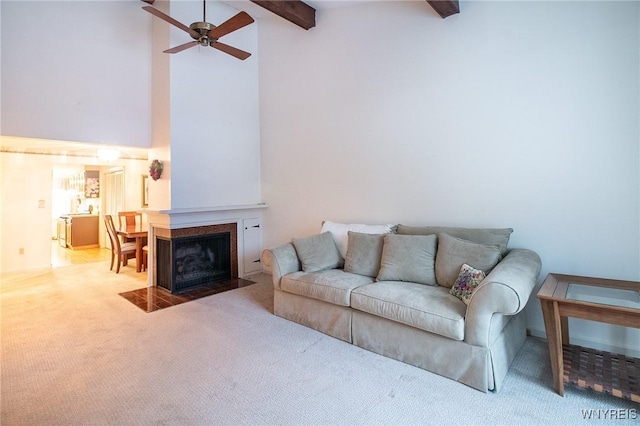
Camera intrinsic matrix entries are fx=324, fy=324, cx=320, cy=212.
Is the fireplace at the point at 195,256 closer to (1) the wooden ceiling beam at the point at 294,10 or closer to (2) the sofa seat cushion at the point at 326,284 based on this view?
(2) the sofa seat cushion at the point at 326,284

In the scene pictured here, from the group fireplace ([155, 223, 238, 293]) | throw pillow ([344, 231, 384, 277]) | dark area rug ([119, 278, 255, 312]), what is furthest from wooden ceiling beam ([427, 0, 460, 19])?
dark area rug ([119, 278, 255, 312])

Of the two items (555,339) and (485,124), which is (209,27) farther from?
(555,339)

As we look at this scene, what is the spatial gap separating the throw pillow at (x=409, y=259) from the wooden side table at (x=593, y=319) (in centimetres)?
88

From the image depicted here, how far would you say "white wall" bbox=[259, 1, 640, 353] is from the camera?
8.18 ft

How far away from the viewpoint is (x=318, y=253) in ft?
11.3

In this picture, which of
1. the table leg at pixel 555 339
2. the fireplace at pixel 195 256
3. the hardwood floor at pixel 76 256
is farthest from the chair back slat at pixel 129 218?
the table leg at pixel 555 339

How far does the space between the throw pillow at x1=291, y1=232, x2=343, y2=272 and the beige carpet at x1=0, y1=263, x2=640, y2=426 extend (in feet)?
2.03

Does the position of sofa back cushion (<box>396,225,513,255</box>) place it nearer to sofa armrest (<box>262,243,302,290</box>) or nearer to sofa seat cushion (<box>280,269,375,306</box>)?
sofa seat cushion (<box>280,269,375,306</box>)

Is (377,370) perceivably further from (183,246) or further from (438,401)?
(183,246)

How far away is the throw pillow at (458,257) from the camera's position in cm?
258

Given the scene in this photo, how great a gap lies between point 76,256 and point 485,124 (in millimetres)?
8188

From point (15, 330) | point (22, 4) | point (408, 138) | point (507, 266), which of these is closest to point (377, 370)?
point (507, 266)

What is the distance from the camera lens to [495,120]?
9.78 feet

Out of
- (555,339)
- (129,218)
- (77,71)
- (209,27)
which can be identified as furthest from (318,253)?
(129,218)
